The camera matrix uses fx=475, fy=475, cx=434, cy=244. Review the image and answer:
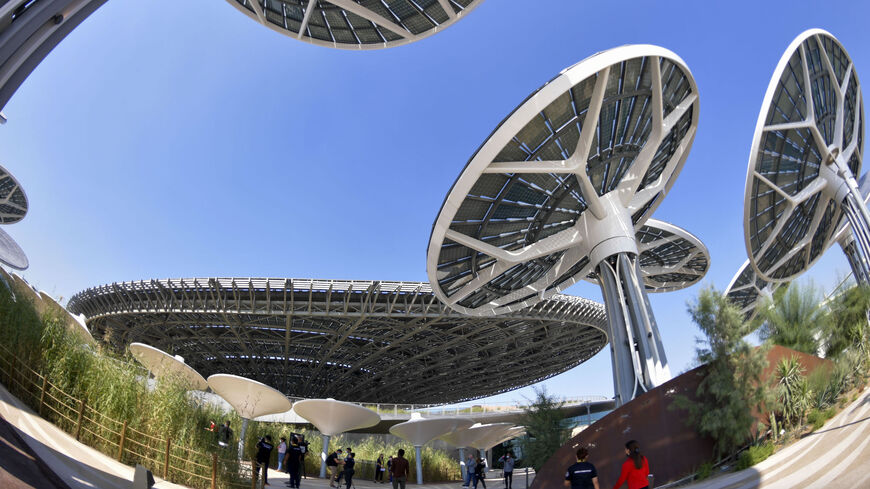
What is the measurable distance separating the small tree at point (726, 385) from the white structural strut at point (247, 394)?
1549 cm

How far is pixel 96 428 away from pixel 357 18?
13086 millimetres

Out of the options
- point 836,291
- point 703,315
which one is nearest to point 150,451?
point 703,315

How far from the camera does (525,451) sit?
55.8 feet

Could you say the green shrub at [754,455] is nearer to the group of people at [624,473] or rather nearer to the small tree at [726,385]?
the small tree at [726,385]

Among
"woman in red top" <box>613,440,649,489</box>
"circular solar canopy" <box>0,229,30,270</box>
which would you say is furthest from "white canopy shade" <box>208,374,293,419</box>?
"circular solar canopy" <box>0,229,30,270</box>

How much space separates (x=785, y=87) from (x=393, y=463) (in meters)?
18.3

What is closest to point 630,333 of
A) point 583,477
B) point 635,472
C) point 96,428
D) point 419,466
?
point 635,472

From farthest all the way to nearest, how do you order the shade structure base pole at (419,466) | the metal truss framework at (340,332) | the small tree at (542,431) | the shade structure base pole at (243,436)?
1. the metal truss framework at (340,332)
2. the shade structure base pole at (419,466)
3. the small tree at (542,431)
4. the shade structure base pole at (243,436)

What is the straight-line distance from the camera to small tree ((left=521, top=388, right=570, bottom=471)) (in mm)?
16516

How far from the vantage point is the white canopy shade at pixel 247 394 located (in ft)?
64.2

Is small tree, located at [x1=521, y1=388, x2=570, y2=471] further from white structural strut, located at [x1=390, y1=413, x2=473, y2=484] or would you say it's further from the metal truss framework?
the metal truss framework

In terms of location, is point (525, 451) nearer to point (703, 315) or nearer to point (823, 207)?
point (703, 315)

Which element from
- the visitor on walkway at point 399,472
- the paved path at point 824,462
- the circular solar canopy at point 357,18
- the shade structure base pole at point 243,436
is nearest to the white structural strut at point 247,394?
the shade structure base pole at point 243,436

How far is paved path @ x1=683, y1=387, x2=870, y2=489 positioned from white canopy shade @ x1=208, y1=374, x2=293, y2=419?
1612cm
